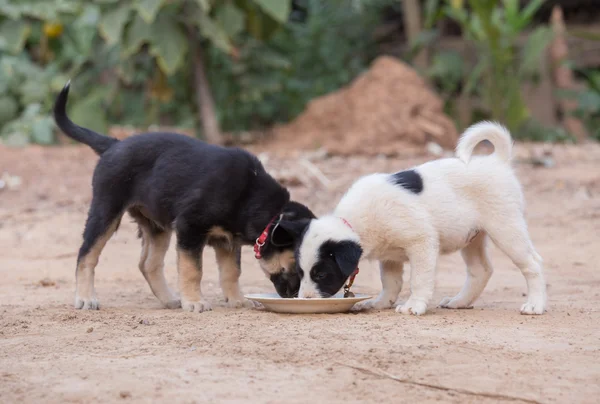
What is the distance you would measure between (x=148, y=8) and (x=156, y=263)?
644 cm

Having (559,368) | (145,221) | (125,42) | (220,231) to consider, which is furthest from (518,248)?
(125,42)

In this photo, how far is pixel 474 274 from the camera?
5512mm

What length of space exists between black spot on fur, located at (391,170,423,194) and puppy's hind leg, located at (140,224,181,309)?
68.7 inches

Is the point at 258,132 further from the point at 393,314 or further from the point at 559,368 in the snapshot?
the point at 559,368

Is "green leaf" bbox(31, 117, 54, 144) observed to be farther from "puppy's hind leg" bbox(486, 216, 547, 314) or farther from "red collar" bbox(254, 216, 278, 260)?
"puppy's hind leg" bbox(486, 216, 547, 314)

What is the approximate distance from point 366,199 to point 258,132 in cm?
993

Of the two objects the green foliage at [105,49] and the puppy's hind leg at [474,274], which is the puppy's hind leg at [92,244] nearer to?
the puppy's hind leg at [474,274]

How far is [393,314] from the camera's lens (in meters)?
4.98

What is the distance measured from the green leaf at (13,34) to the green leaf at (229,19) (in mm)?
3350

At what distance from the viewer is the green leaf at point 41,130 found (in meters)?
13.5

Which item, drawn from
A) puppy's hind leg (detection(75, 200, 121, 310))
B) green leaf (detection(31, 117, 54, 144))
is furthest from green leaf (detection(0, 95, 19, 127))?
puppy's hind leg (detection(75, 200, 121, 310))

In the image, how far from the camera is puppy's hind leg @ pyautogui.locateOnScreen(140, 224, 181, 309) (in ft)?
19.3

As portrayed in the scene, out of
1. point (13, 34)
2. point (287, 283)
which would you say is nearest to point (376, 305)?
point (287, 283)

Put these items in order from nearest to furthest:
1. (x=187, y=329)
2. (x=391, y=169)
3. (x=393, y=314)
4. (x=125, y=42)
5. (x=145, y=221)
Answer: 1. (x=187, y=329)
2. (x=393, y=314)
3. (x=145, y=221)
4. (x=391, y=169)
5. (x=125, y=42)
